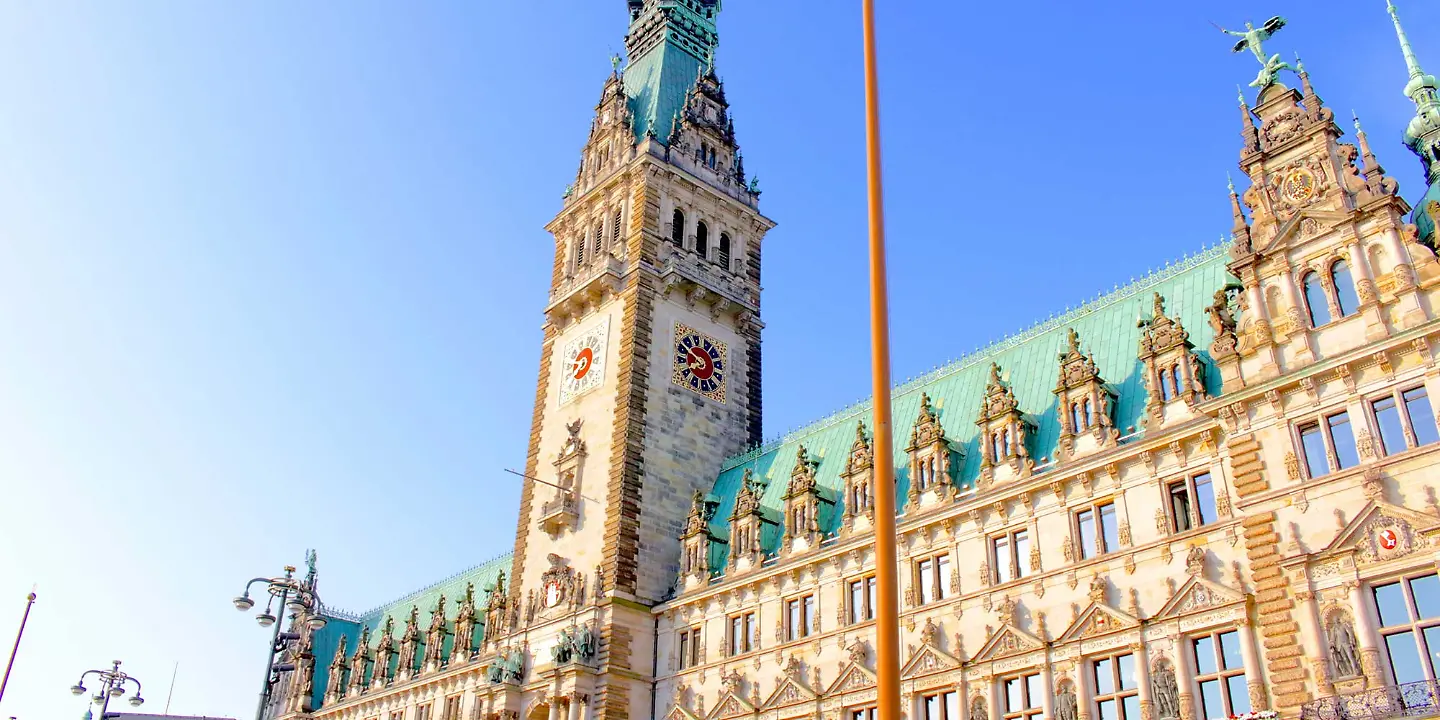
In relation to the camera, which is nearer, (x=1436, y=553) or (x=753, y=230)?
(x=1436, y=553)

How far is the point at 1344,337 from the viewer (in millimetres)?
32156

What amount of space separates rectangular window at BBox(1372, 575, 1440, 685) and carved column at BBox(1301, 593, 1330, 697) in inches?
55.9

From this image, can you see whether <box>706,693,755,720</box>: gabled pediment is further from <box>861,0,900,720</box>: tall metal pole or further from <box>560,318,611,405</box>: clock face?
<box>861,0,900,720</box>: tall metal pole

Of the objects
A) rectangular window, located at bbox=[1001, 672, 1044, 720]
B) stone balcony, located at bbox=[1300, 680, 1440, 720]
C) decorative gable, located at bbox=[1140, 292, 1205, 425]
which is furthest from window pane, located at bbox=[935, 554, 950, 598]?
stone balcony, located at bbox=[1300, 680, 1440, 720]

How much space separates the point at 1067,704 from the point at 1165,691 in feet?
10.9

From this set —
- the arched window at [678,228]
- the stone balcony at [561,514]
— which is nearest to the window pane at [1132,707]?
the stone balcony at [561,514]

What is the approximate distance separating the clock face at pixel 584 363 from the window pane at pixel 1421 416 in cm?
3966

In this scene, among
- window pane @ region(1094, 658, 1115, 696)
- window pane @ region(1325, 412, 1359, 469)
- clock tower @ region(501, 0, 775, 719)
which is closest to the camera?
window pane @ region(1325, 412, 1359, 469)

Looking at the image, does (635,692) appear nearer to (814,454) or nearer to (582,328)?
(814,454)

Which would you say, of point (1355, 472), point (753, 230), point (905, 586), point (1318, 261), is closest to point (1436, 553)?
point (1355, 472)

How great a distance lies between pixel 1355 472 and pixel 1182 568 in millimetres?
6219

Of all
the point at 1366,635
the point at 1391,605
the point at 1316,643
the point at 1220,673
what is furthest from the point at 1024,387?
the point at 1366,635

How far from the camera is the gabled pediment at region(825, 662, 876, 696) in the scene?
1698 inches

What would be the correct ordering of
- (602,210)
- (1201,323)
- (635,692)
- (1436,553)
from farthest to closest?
(602,210), (635,692), (1201,323), (1436,553)
